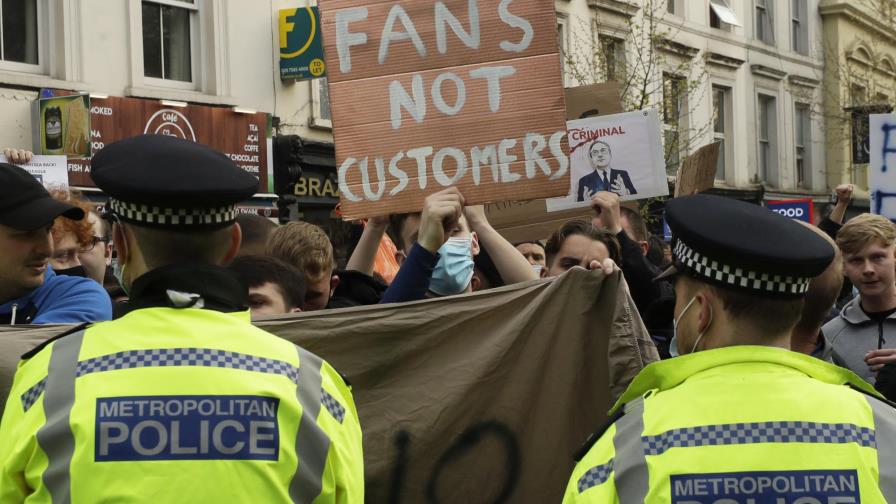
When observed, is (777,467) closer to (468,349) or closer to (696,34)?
(468,349)

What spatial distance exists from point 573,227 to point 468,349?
161cm

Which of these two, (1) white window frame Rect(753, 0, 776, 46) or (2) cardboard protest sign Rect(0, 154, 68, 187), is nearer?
(2) cardboard protest sign Rect(0, 154, 68, 187)

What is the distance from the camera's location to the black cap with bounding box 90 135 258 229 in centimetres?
258

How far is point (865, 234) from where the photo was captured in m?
5.42

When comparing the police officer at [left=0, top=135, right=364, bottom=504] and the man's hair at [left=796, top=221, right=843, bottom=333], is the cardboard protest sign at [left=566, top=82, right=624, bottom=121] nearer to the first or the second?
the man's hair at [left=796, top=221, right=843, bottom=333]

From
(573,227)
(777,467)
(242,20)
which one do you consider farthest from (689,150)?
(777,467)

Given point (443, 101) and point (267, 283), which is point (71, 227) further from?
point (443, 101)

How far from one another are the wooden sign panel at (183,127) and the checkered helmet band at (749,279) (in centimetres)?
1063

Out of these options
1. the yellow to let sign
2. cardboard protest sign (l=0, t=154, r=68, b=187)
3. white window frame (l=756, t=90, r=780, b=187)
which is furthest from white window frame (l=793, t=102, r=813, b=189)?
cardboard protest sign (l=0, t=154, r=68, b=187)

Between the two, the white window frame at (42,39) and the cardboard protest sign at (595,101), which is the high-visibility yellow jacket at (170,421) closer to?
the cardboard protest sign at (595,101)

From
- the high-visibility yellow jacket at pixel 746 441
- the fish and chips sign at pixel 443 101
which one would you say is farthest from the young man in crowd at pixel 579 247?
the high-visibility yellow jacket at pixel 746 441

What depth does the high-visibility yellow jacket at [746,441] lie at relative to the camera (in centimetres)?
238

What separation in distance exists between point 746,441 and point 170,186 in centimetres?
124

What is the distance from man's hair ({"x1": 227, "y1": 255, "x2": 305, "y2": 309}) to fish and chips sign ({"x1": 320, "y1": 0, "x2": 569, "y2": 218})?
597mm
